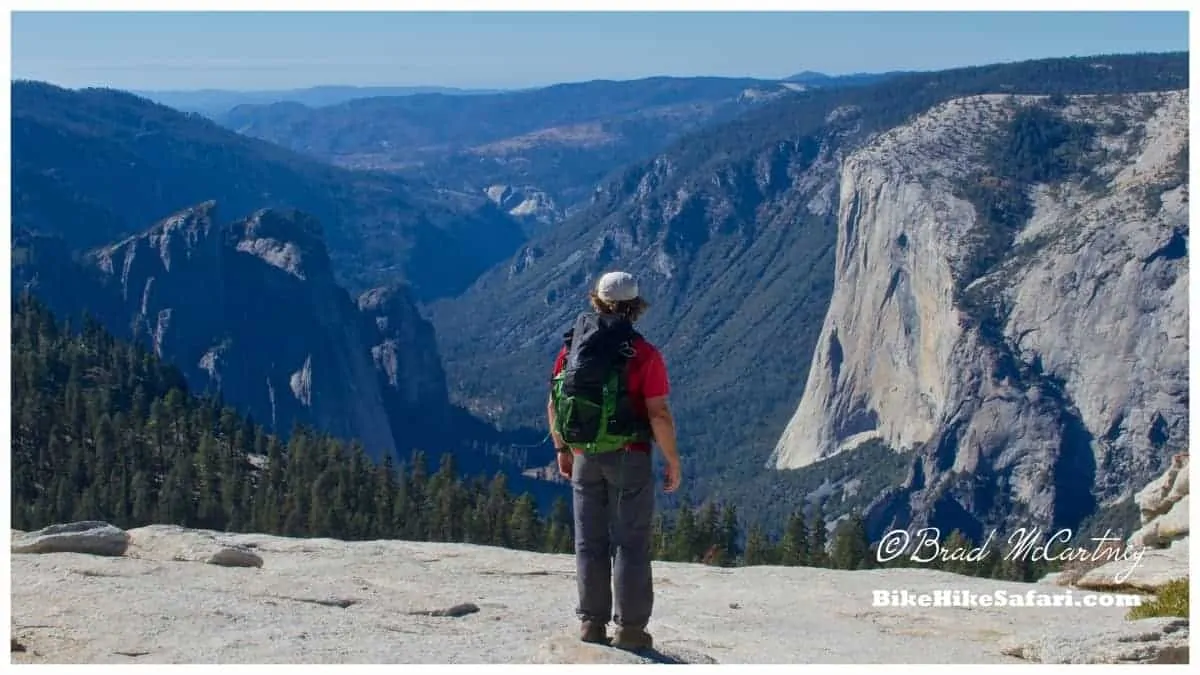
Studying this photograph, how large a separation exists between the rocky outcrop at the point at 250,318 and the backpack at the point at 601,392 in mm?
159189

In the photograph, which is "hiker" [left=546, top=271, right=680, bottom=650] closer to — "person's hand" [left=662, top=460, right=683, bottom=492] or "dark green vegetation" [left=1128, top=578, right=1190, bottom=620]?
"person's hand" [left=662, top=460, right=683, bottom=492]

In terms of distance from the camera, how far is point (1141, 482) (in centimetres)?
11488

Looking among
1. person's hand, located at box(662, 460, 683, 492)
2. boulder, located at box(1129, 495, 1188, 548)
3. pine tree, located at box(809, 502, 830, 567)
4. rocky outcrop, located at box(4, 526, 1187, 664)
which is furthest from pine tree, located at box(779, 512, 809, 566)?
person's hand, located at box(662, 460, 683, 492)

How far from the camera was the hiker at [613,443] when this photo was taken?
14.9 m

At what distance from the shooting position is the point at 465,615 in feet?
64.6

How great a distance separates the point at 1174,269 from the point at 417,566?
10746 cm

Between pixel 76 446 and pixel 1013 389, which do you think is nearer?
pixel 76 446

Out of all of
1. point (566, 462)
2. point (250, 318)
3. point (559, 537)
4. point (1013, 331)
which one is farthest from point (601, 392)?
point (250, 318)

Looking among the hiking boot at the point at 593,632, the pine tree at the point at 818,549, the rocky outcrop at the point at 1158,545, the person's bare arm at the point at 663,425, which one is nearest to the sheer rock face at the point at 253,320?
the pine tree at the point at 818,549

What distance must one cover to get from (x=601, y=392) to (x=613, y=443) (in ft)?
1.65

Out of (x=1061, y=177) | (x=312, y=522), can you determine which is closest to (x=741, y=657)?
(x=312, y=522)

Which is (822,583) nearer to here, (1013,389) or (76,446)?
(76,446)

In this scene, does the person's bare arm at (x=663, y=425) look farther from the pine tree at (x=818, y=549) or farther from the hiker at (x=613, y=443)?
the pine tree at (x=818, y=549)

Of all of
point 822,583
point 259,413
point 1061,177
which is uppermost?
point 1061,177
